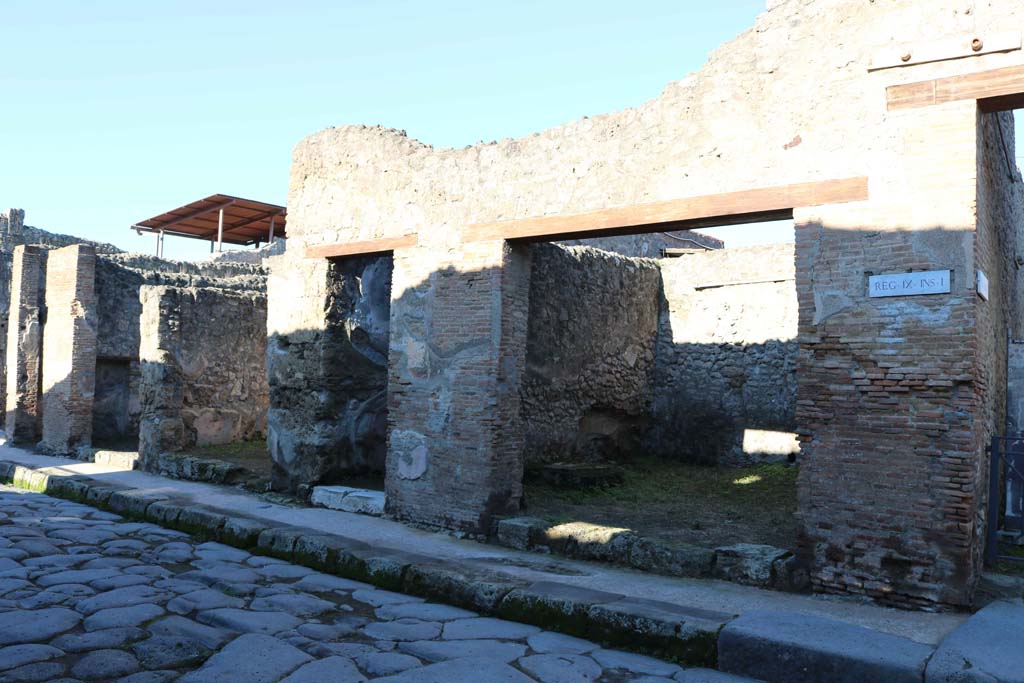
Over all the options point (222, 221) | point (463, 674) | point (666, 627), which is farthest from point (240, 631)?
point (222, 221)

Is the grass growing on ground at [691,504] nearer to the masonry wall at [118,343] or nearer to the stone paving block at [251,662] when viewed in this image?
the stone paving block at [251,662]

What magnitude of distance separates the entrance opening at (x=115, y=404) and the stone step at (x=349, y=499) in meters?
4.94

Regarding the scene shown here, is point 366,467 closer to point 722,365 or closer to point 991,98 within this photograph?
point 722,365

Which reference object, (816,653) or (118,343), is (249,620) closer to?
(816,653)

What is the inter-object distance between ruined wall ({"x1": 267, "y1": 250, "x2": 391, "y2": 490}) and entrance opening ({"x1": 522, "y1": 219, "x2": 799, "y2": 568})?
149cm

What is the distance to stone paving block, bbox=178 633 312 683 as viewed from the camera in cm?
295

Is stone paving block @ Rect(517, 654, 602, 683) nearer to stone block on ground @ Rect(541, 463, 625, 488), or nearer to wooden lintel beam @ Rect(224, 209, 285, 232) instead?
stone block on ground @ Rect(541, 463, 625, 488)

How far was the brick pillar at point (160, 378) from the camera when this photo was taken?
886cm

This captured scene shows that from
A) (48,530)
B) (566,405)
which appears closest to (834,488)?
(566,405)

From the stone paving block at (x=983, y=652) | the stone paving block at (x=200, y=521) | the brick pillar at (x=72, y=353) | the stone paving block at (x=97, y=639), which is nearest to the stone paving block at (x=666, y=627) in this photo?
the stone paving block at (x=983, y=652)

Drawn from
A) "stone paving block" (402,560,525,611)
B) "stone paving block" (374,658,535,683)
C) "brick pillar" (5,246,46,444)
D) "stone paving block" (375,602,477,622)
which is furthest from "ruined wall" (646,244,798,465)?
"brick pillar" (5,246,46,444)

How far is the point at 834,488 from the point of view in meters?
4.19

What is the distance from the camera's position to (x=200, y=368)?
9.53 metres

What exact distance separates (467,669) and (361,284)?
4800 mm
